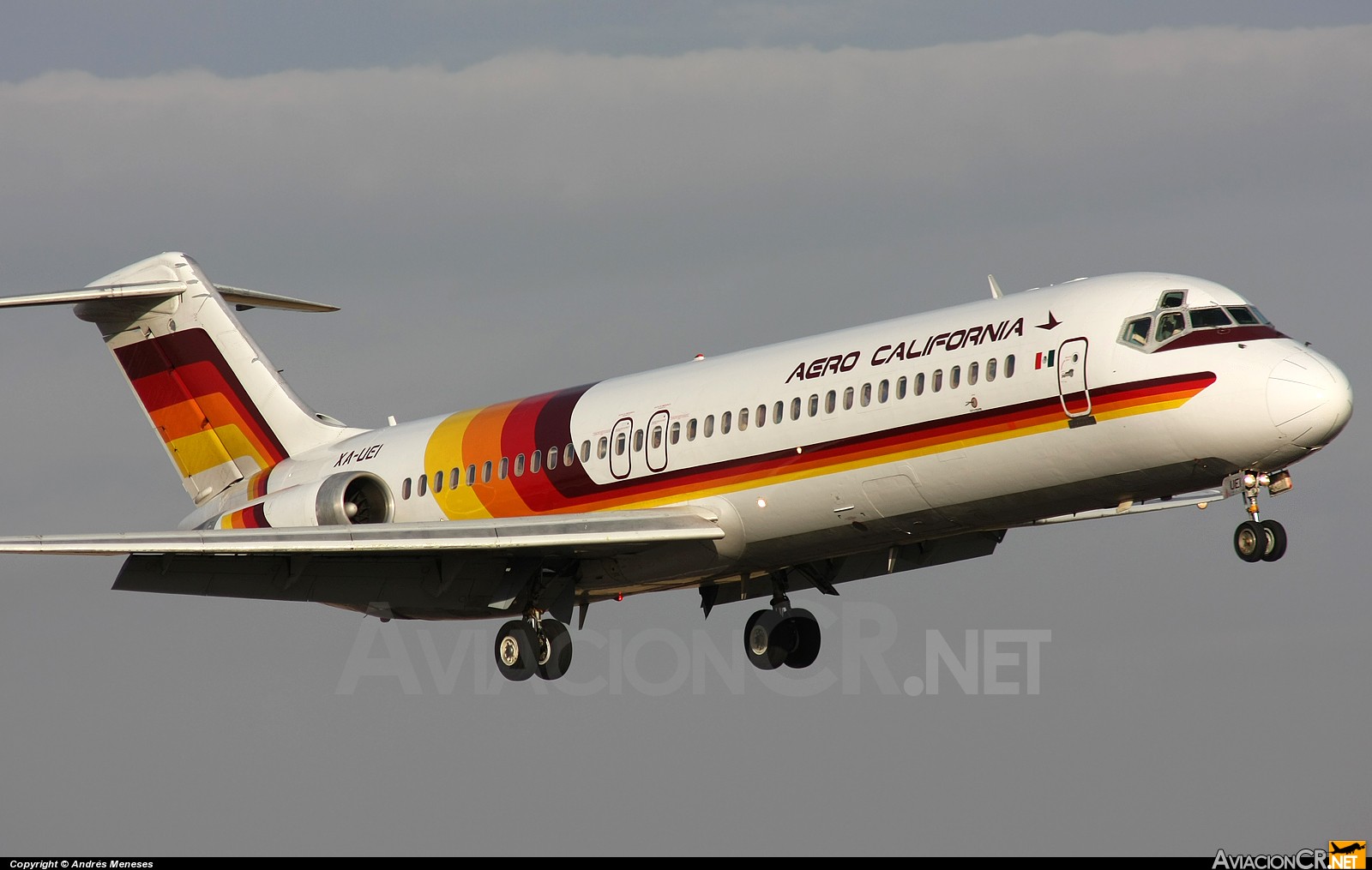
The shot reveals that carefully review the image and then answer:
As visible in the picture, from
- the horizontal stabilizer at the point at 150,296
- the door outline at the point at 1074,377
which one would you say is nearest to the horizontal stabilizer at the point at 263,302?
the horizontal stabilizer at the point at 150,296

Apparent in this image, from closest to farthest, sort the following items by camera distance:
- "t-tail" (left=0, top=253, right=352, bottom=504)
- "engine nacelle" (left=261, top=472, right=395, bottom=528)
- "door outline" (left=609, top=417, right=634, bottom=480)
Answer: "door outline" (left=609, top=417, right=634, bottom=480), "engine nacelle" (left=261, top=472, right=395, bottom=528), "t-tail" (left=0, top=253, right=352, bottom=504)

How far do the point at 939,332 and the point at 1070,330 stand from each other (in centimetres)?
185

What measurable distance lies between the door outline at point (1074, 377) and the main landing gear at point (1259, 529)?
2086 millimetres

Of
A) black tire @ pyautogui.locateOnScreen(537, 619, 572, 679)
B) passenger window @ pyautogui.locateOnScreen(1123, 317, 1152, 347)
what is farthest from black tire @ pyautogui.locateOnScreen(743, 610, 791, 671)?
passenger window @ pyautogui.locateOnScreen(1123, 317, 1152, 347)

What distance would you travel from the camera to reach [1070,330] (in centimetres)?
2372

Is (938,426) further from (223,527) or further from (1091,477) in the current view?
(223,527)

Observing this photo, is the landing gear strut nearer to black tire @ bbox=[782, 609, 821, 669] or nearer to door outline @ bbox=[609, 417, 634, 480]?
black tire @ bbox=[782, 609, 821, 669]

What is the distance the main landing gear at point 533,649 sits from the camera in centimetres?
2820

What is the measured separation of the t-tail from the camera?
3416 cm

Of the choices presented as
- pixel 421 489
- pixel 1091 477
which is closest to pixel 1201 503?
pixel 1091 477

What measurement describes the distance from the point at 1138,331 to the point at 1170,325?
0.38 m

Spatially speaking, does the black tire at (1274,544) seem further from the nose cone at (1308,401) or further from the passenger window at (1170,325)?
the passenger window at (1170,325)

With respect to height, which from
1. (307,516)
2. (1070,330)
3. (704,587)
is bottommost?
(1070,330)

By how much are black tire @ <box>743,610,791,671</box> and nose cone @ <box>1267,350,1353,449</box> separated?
10.2 meters
